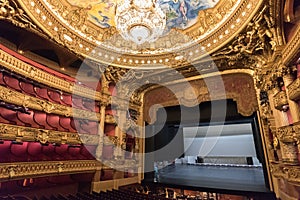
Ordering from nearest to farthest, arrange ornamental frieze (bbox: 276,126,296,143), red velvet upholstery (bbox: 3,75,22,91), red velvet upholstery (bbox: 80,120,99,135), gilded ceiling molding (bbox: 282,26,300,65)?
gilded ceiling molding (bbox: 282,26,300,65) < ornamental frieze (bbox: 276,126,296,143) < red velvet upholstery (bbox: 3,75,22,91) < red velvet upholstery (bbox: 80,120,99,135)

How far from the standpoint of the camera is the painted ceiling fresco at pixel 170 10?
186 inches

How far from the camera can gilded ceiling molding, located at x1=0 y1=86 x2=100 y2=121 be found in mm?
3731

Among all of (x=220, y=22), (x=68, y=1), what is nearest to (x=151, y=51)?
(x=220, y=22)

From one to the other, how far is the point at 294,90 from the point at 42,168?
5.30 meters

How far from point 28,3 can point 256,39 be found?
5425mm

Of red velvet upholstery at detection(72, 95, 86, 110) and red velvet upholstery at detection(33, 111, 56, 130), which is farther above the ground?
red velvet upholstery at detection(72, 95, 86, 110)

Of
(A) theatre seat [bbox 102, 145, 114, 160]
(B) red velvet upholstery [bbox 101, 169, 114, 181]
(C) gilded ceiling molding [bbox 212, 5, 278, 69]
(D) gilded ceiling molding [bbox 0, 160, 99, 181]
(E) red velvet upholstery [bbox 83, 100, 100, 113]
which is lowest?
(B) red velvet upholstery [bbox 101, 169, 114, 181]

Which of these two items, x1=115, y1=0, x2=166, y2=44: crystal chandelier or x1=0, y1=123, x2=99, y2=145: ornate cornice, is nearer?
x1=0, y1=123, x2=99, y2=145: ornate cornice

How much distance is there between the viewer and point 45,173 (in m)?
4.06

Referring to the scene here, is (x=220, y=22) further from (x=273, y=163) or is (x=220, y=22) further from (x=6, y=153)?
(x=6, y=153)

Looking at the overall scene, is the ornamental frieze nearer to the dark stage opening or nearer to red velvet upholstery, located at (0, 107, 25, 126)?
the dark stage opening

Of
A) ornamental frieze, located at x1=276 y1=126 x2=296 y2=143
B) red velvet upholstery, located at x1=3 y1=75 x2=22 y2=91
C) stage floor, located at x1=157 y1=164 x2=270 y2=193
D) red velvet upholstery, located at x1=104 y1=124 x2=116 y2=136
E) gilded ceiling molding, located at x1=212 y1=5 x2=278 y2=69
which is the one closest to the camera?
ornamental frieze, located at x1=276 y1=126 x2=296 y2=143

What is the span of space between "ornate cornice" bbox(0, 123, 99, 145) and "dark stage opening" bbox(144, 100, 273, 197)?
2845 millimetres

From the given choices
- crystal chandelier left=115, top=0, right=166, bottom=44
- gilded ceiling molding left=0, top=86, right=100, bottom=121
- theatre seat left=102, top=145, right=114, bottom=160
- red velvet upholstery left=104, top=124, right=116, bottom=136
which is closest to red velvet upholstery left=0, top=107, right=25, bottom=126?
gilded ceiling molding left=0, top=86, right=100, bottom=121
